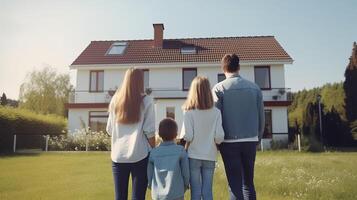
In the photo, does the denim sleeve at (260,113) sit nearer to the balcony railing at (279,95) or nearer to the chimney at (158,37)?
the balcony railing at (279,95)

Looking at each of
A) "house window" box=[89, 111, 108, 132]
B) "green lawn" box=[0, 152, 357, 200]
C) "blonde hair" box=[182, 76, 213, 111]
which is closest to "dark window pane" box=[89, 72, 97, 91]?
"house window" box=[89, 111, 108, 132]

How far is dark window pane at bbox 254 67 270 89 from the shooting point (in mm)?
23969

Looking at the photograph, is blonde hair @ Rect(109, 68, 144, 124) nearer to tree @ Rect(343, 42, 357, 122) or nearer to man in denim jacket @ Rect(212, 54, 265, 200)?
man in denim jacket @ Rect(212, 54, 265, 200)

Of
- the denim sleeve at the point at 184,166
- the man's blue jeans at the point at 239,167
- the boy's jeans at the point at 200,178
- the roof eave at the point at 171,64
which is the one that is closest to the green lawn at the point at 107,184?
the man's blue jeans at the point at 239,167

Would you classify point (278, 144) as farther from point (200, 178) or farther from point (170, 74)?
point (200, 178)

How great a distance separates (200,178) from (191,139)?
46cm

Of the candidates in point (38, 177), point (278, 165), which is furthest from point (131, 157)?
point (278, 165)

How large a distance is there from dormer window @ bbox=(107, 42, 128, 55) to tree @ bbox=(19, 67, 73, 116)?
13801 mm

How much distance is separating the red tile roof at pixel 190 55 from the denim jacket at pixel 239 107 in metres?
20.0

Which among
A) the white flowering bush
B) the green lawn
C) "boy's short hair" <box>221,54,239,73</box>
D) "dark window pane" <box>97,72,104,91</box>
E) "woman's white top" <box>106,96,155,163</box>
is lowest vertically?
the green lawn

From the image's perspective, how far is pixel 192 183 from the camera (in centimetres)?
422

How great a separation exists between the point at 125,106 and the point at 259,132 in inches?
67.1

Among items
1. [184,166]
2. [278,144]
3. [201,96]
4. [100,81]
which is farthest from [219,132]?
[100,81]

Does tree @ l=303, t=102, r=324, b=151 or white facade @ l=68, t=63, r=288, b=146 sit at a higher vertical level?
white facade @ l=68, t=63, r=288, b=146
